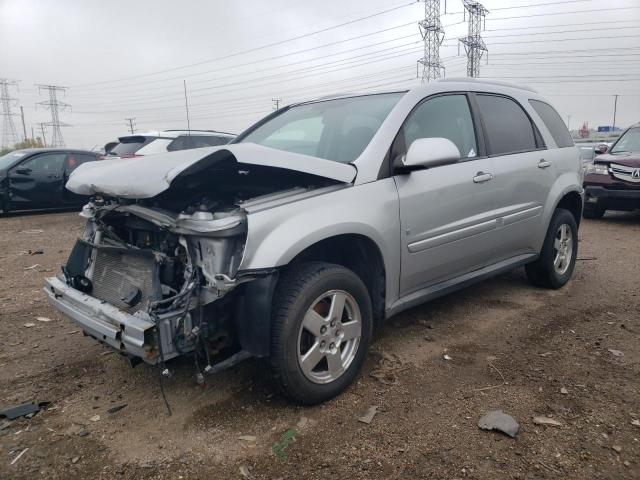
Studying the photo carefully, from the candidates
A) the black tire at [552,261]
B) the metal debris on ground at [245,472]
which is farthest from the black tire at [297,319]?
the black tire at [552,261]

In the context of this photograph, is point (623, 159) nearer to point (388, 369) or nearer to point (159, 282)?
point (388, 369)

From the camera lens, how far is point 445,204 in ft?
11.5

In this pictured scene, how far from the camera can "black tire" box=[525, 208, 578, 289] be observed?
186 inches

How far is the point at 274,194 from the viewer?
2.78 m

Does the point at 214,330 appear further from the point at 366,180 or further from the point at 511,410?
the point at 511,410

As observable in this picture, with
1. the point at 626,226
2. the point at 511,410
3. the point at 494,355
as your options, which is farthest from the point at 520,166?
the point at 626,226

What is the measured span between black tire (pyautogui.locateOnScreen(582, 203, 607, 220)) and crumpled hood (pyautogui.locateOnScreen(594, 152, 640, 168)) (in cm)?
89

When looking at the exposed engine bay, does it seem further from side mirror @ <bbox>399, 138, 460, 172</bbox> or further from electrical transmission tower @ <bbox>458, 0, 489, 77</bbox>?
electrical transmission tower @ <bbox>458, 0, 489, 77</bbox>

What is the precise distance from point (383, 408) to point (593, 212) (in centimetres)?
857

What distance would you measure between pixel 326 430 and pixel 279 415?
0.30m

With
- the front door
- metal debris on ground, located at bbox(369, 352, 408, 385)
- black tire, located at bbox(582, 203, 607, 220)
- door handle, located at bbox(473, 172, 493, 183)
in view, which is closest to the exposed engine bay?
the front door

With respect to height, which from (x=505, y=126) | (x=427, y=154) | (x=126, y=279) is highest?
(x=505, y=126)

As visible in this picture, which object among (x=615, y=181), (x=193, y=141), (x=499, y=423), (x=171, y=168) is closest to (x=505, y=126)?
(x=499, y=423)

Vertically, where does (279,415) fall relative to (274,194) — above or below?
below
